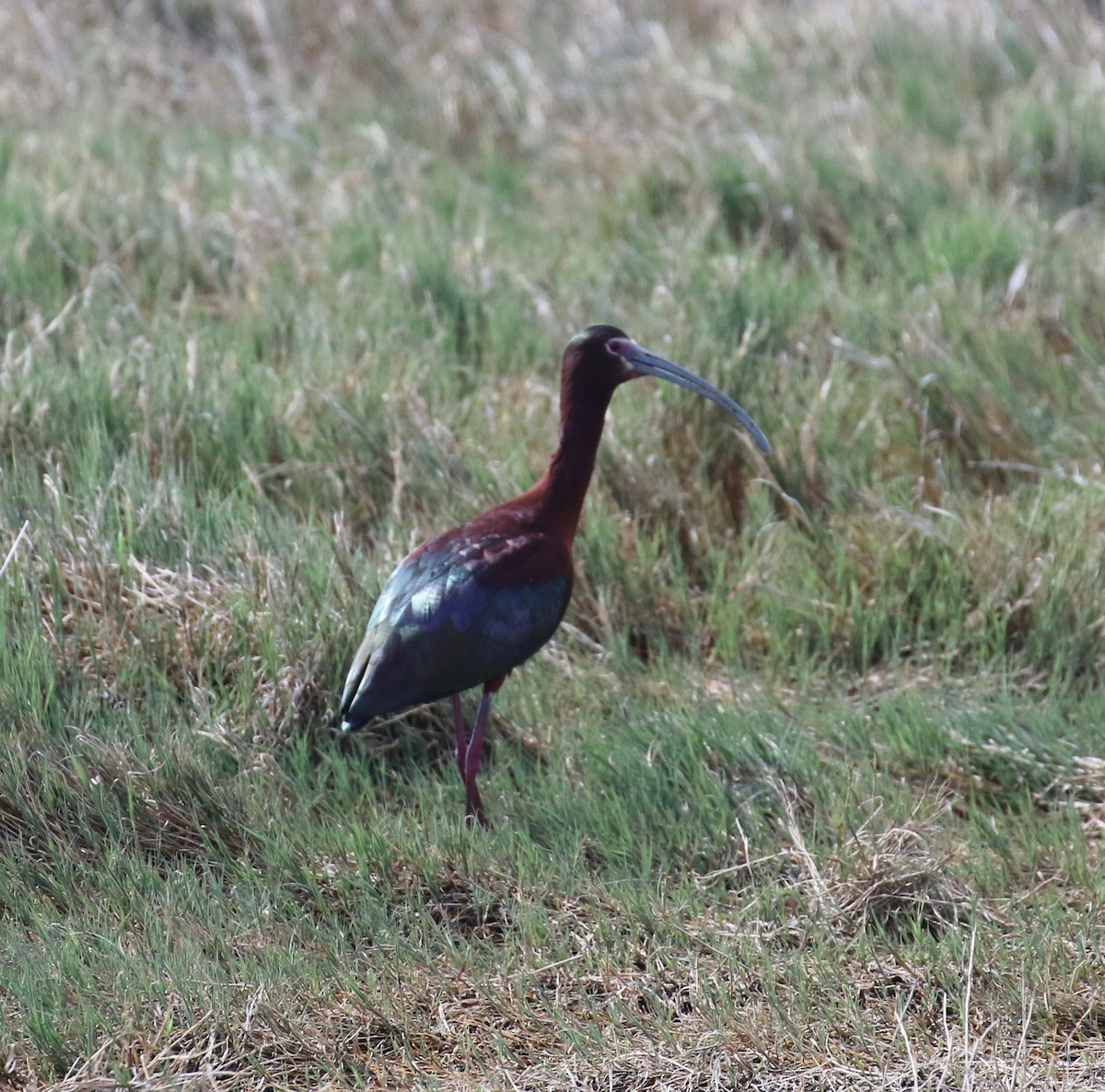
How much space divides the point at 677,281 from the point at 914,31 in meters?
3.50

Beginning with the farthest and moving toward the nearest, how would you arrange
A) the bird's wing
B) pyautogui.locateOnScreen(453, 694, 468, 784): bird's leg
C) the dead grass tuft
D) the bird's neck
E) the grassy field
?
the bird's neck → pyautogui.locateOnScreen(453, 694, 468, 784): bird's leg → the bird's wing → the dead grass tuft → the grassy field

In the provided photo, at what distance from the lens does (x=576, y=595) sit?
4.53 meters

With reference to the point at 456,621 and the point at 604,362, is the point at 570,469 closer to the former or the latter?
the point at 604,362

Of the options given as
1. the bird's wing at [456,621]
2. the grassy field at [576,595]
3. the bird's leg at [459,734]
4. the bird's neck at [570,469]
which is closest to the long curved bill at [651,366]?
the bird's neck at [570,469]

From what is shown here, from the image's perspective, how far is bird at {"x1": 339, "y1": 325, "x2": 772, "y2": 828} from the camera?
3.62 metres

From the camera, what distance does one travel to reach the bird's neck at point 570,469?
155 inches

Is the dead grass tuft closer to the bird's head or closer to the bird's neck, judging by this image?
the bird's neck

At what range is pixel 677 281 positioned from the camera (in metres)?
5.78

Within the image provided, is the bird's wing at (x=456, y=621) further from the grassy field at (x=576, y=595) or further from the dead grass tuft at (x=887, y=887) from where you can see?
the dead grass tuft at (x=887, y=887)

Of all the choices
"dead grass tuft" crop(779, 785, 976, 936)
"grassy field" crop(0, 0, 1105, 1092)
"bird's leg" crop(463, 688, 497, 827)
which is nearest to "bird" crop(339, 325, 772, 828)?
"bird's leg" crop(463, 688, 497, 827)

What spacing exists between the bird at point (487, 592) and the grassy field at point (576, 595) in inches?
9.8

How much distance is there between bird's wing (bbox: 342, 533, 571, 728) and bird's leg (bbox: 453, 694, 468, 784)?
0.12 metres

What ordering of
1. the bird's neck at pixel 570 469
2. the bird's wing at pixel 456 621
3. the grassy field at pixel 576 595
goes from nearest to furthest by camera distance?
the grassy field at pixel 576 595 < the bird's wing at pixel 456 621 < the bird's neck at pixel 570 469

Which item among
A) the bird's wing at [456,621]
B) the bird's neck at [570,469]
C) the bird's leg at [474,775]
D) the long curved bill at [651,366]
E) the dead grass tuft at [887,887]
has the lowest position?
the dead grass tuft at [887,887]
